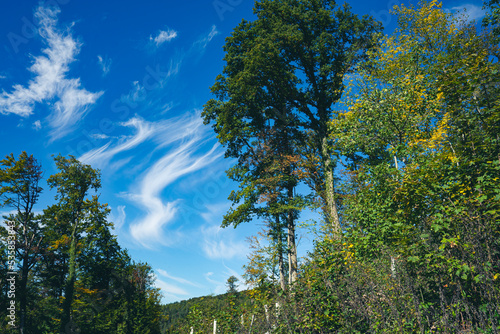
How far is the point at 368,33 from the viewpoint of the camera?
53.1 ft

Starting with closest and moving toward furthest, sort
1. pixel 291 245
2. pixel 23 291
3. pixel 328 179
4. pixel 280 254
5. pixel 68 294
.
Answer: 1. pixel 328 179
2. pixel 291 245
3. pixel 280 254
4. pixel 23 291
5. pixel 68 294

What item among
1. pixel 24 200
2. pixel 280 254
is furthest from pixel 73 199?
pixel 280 254

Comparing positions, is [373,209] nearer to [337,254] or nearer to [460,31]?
[337,254]

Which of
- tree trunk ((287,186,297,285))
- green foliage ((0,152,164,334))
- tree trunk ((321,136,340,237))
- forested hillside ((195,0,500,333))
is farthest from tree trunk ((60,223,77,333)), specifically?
tree trunk ((321,136,340,237))

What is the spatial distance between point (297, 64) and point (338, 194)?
325 inches

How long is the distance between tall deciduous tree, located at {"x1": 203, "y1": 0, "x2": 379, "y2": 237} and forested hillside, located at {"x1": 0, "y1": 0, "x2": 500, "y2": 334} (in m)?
0.09

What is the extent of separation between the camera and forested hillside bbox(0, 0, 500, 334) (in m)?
4.92

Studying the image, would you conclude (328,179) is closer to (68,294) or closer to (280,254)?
(280,254)

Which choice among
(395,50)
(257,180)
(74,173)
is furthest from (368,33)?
(74,173)

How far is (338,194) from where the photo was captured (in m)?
15.2

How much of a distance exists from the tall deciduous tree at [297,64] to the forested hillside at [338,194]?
9cm

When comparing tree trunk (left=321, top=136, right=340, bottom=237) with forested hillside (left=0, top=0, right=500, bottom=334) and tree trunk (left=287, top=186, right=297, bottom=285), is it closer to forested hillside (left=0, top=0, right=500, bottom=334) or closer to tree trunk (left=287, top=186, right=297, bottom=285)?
forested hillside (left=0, top=0, right=500, bottom=334)

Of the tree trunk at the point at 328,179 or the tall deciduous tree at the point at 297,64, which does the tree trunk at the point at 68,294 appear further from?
the tree trunk at the point at 328,179

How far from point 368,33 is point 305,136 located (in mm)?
7294
